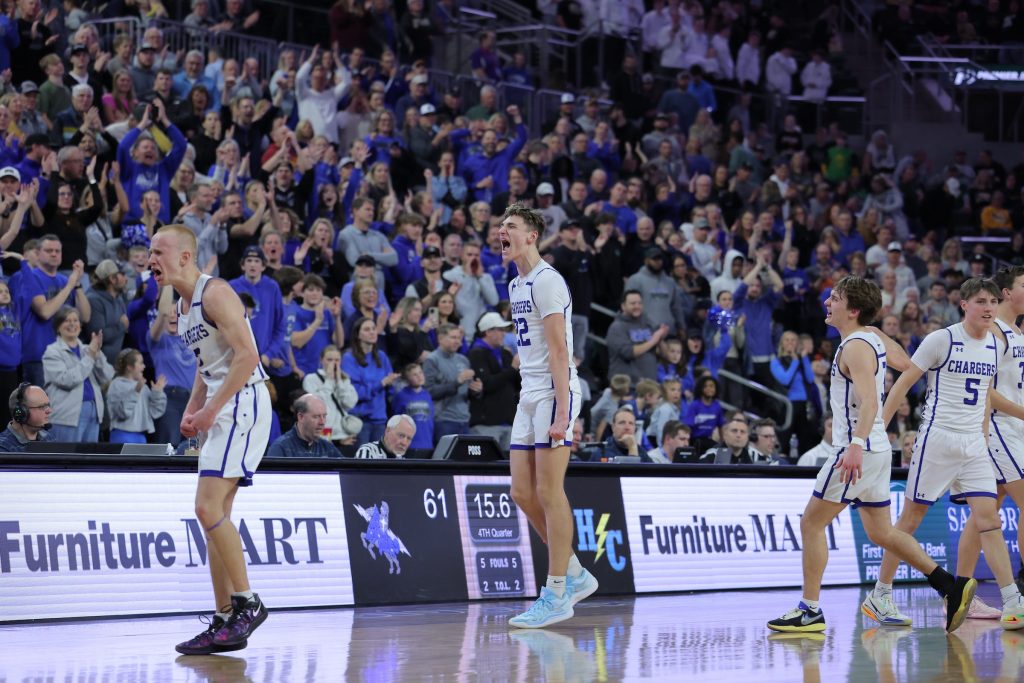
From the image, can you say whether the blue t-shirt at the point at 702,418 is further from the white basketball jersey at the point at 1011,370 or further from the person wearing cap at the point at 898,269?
the white basketball jersey at the point at 1011,370

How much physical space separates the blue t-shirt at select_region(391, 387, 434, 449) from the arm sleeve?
580 cm

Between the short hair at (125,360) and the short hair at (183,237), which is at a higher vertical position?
the short hair at (183,237)

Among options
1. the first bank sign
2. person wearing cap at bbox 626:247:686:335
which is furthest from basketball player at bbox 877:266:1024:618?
person wearing cap at bbox 626:247:686:335

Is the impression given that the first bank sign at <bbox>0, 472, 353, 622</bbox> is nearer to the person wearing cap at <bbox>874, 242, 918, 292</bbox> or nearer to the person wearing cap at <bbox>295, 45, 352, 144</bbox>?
the person wearing cap at <bbox>295, 45, 352, 144</bbox>

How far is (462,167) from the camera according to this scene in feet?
63.0

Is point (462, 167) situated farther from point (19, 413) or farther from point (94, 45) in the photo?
point (19, 413)

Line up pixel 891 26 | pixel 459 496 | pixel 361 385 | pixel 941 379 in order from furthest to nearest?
pixel 891 26 < pixel 361 385 < pixel 459 496 < pixel 941 379

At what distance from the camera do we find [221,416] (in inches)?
310

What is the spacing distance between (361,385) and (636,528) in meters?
3.40

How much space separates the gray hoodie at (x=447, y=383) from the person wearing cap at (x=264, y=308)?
5.17 ft

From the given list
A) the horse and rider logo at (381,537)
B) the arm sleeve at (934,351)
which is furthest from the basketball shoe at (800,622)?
the horse and rider logo at (381,537)

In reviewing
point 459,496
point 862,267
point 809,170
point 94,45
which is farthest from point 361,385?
point 809,170

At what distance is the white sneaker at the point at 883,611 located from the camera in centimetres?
974

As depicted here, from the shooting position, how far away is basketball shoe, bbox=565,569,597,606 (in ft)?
30.8
